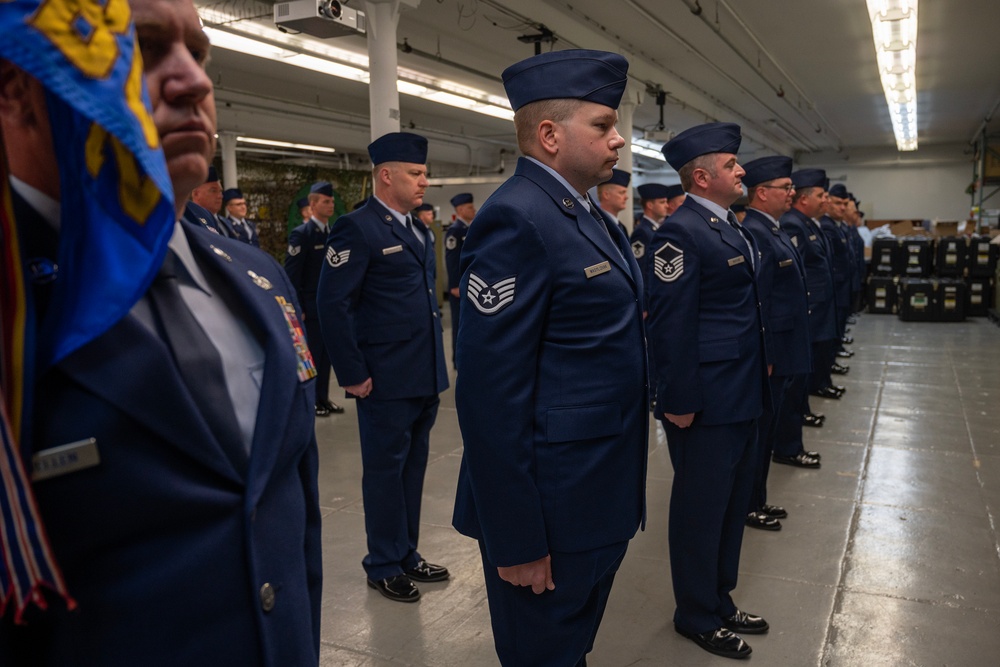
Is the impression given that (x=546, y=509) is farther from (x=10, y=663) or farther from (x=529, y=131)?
(x=10, y=663)

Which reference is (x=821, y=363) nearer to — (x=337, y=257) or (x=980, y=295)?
(x=337, y=257)

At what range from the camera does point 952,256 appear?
13.3m

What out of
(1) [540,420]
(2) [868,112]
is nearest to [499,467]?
(1) [540,420]

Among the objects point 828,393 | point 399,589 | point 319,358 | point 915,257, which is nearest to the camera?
point 399,589

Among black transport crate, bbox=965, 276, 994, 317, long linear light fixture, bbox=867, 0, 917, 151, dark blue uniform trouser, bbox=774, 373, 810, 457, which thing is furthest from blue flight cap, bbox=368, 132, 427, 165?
black transport crate, bbox=965, 276, 994, 317

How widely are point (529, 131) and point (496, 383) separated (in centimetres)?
69

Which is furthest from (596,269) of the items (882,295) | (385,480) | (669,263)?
(882,295)

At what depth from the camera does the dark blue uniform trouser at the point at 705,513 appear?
272cm

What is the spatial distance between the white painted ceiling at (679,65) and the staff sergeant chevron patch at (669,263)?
4917 mm

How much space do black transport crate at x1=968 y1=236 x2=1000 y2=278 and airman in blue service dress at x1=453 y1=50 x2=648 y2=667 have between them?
44.4 ft

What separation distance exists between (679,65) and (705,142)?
10.2 meters

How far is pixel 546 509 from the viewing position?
6.02ft

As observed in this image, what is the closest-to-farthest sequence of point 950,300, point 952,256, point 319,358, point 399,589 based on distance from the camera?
point 399,589 → point 319,358 → point 950,300 → point 952,256

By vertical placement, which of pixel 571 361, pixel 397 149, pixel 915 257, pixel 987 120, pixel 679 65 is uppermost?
pixel 679 65
